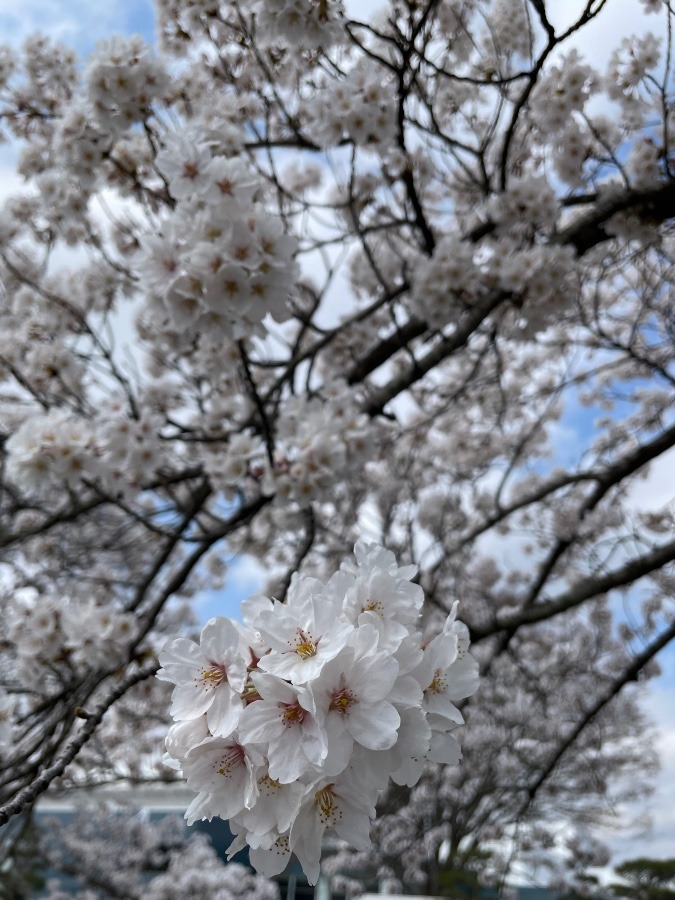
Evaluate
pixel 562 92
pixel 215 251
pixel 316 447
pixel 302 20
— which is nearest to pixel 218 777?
pixel 215 251

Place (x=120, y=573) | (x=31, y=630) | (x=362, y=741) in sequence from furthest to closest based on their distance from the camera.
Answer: (x=120, y=573) → (x=31, y=630) → (x=362, y=741)

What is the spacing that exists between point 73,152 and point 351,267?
127 inches

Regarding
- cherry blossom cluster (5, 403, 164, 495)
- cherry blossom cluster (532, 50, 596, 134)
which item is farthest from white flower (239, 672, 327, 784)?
cherry blossom cluster (532, 50, 596, 134)

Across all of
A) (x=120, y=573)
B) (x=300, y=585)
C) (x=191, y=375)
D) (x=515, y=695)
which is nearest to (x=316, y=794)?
(x=300, y=585)

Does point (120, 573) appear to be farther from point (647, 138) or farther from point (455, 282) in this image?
point (647, 138)

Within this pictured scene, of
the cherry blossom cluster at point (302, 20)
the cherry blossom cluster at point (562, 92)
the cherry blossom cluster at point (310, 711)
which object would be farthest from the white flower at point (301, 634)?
the cherry blossom cluster at point (562, 92)

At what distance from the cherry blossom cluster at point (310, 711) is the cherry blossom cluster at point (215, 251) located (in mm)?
1332

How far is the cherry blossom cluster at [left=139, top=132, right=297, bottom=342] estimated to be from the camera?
84.0 inches

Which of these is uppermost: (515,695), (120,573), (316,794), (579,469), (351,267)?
(351,267)

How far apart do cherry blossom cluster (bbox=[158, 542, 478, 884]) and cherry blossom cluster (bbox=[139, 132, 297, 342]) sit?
1332mm

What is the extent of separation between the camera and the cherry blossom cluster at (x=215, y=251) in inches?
Answer: 84.0

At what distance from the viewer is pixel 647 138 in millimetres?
3201

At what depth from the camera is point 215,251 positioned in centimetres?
211

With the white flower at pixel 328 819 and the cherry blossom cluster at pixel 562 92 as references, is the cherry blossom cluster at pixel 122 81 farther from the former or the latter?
the white flower at pixel 328 819
